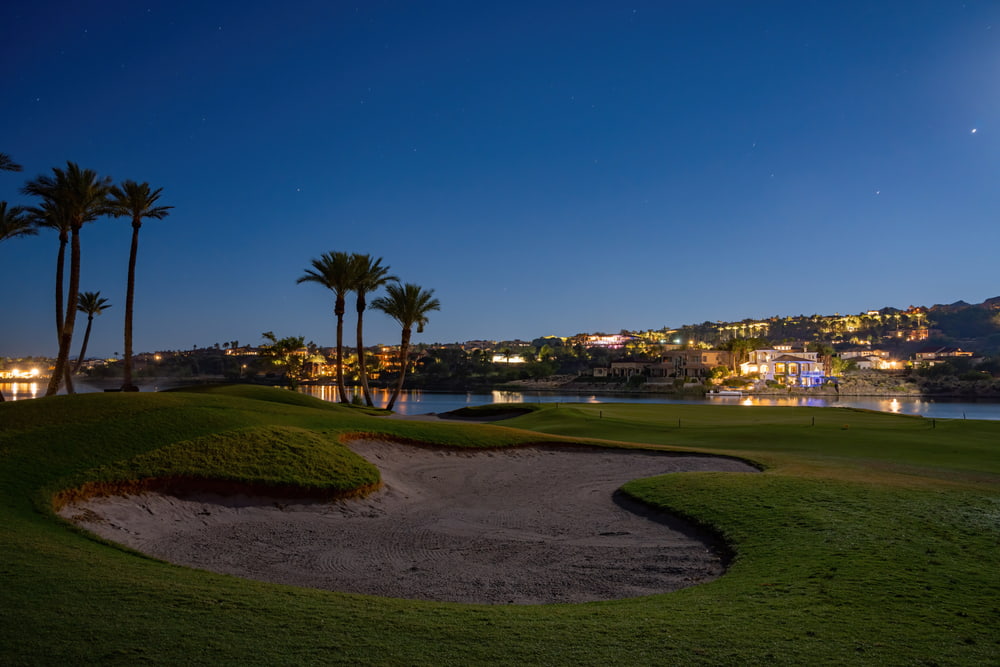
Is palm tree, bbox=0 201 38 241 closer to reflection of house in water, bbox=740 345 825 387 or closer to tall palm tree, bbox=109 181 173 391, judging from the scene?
tall palm tree, bbox=109 181 173 391

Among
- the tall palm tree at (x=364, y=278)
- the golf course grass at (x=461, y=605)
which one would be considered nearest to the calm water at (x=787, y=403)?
the tall palm tree at (x=364, y=278)

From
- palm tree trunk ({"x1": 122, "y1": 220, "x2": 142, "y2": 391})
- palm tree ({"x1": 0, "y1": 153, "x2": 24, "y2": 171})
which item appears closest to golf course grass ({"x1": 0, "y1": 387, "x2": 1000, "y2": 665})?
palm tree ({"x1": 0, "y1": 153, "x2": 24, "y2": 171})

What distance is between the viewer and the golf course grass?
5.55 meters

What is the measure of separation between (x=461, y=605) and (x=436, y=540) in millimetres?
5357

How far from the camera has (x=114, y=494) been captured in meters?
12.8

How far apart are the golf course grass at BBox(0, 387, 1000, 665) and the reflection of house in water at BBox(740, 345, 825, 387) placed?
13778 cm

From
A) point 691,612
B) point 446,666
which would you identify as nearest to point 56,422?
point 446,666

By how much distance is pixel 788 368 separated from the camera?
146875mm

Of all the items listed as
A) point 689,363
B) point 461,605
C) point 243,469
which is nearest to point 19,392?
point 243,469

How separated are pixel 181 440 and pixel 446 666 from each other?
1308 cm

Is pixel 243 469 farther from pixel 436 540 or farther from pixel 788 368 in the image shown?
pixel 788 368

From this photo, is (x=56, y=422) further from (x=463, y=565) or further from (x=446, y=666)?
(x=446, y=666)

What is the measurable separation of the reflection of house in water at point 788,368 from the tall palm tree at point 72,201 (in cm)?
14007

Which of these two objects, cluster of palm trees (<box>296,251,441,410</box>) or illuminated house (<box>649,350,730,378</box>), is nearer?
cluster of palm trees (<box>296,251,441,410</box>)
